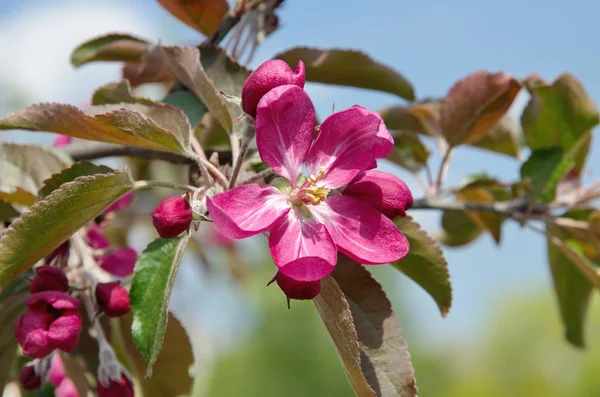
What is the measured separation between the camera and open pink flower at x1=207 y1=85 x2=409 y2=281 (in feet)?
2.85

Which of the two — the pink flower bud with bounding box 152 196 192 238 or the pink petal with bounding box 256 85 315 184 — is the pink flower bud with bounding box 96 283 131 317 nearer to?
the pink flower bud with bounding box 152 196 192 238

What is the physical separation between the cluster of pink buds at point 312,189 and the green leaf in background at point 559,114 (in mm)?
809

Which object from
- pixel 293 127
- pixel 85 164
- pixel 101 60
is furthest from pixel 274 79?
pixel 101 60

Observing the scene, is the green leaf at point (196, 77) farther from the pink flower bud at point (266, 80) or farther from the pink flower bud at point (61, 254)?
the pink flower bud at point (61, 254)

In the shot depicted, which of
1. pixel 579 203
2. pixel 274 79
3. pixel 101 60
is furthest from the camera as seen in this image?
pixel 579 203

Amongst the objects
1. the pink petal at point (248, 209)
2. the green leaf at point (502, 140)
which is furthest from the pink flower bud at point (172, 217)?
the green leaf at point (502, 140)

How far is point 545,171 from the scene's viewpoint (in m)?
1.58

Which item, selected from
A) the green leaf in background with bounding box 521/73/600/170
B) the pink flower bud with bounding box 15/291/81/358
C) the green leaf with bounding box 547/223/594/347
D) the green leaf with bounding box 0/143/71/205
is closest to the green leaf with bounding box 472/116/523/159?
the green leaf in background with bounding box 521/73/600/170

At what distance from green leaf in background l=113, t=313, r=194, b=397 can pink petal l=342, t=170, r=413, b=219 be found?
1.42ft

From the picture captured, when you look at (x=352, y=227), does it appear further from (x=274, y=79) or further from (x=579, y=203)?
(x=579, y=203)

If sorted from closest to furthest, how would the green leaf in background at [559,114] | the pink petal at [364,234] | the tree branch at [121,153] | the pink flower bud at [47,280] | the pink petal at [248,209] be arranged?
the pink petal at [248,209] < the pink petal at [364,234] < the pink flower bud at [47,280] < the tree branch at [121,153] < the green leaf in background at [559,114]

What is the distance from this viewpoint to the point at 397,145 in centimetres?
186

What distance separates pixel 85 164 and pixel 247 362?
16162 millimetres

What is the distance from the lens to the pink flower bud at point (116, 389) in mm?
1100
